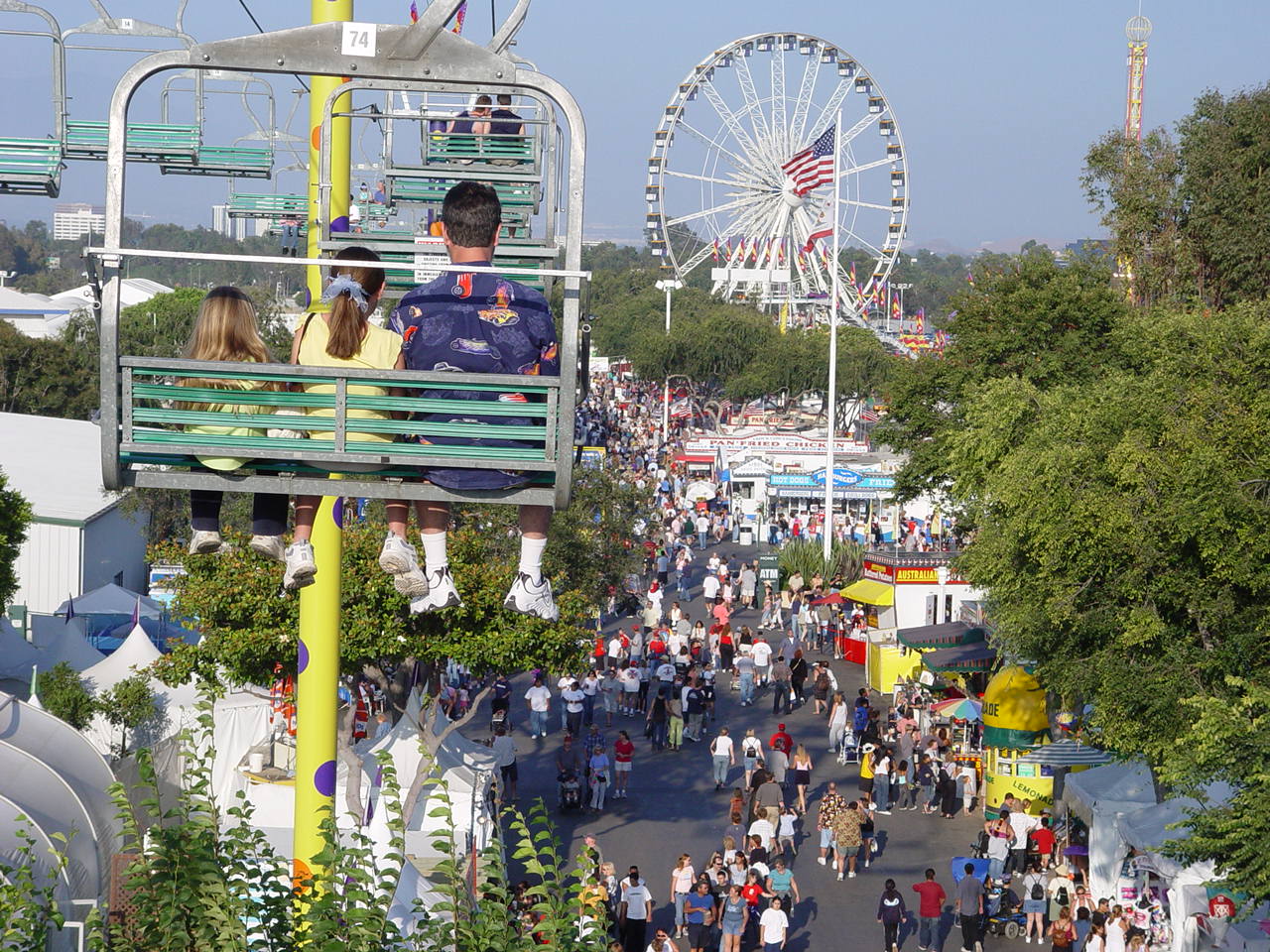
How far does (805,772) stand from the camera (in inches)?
806

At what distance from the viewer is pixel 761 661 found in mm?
27359

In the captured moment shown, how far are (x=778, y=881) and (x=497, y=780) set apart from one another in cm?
381

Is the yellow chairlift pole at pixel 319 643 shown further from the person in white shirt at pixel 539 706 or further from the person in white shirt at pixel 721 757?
the person in white shirt at pixel 539 706

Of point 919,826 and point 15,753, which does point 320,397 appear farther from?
point 919,826

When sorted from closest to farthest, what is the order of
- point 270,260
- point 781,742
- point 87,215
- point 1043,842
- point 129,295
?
point 270,260 < point 87,215 < point 1043,842 < point 781,742 < point 129,295

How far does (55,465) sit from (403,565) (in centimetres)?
3315

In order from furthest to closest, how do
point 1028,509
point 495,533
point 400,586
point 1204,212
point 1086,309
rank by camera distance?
point 1204,212 < point 1086,309 < point 495,533 < point 1028,509 < point 400,586

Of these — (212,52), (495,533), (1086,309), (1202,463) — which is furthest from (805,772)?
(212,52)

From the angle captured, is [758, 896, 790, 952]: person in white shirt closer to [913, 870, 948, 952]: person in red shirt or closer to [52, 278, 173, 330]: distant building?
[913, 870, 948, 952]: person in red shirt

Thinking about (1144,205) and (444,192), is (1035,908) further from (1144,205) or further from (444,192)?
(1144,205)

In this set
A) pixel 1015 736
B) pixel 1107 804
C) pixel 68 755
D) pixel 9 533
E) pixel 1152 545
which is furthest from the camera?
pixel 9 533

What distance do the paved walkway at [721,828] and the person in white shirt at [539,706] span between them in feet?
0.83

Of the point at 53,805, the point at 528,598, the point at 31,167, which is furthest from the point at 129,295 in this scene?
the point at 528,598

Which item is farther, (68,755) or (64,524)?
(64,524)
